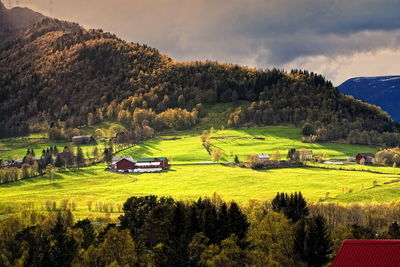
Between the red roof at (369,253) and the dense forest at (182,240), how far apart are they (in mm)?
33397

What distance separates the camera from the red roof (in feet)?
201

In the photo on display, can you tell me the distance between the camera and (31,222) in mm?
136250

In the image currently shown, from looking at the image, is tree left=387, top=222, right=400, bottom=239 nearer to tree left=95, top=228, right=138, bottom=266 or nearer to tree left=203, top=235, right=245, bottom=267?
tree left=203, top=235, right=245, bottom=267

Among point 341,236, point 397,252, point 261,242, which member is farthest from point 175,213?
point 397,252

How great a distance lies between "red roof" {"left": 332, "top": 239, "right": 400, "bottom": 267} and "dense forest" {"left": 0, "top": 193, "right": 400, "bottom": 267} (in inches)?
1315

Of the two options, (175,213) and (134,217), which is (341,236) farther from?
(134,217)

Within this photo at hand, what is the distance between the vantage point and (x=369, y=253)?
61.4 metres

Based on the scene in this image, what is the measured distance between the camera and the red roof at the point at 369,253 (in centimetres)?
6122

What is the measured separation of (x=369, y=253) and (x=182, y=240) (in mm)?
49165

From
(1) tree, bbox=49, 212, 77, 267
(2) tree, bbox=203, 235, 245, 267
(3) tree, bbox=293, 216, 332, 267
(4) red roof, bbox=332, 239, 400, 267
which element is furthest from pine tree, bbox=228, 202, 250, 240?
(4) red roof, bbox=332, 239, 400, 267

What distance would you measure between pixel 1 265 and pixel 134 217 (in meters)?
38.7

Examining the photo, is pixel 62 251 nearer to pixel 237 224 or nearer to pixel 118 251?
pixel 118 251

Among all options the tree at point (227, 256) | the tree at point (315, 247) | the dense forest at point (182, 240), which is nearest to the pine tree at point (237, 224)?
the dense forest at point (182, 240)

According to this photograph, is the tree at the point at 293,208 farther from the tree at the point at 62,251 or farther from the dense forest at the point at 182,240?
the tree at the point at 62,251
